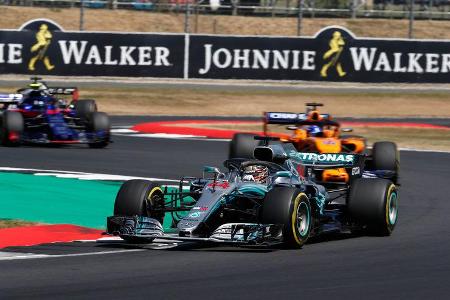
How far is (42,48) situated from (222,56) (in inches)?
233

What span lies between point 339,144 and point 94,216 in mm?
5189

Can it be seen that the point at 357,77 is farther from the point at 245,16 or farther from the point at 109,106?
the point at 245,16

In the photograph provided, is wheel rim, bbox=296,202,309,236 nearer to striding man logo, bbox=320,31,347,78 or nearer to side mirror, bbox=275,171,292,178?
side mirror, bbox=275,171,292,178

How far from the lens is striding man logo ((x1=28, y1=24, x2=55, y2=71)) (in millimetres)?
38531

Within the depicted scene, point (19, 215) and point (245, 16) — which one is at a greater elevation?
point (245, 16)

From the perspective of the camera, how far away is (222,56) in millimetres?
40062

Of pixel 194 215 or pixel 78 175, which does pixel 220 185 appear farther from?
pixel 78 175

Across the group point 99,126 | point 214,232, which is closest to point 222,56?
point 99,126

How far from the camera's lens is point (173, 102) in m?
38.2

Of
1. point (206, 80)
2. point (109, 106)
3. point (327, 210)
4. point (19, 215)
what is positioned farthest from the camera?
point (206, 80)

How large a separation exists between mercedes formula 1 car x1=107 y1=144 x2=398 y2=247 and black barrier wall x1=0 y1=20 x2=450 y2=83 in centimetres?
2473

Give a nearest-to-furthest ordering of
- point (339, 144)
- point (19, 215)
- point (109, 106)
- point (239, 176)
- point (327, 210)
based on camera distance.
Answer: point (239, 176), point (327, 210), point (19, 215), point (339, 144), point (109, 106)

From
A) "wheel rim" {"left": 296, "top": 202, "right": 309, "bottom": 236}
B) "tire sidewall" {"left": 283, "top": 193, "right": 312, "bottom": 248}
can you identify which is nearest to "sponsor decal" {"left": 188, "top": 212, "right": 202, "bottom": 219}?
"tire sidewall" {"left": 283, "top": 193, "right": 312, "bottom": 248}

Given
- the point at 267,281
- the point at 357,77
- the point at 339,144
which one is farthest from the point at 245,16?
the point at 267,281
